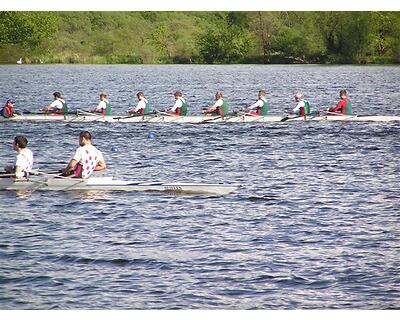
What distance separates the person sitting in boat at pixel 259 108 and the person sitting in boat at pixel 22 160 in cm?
514

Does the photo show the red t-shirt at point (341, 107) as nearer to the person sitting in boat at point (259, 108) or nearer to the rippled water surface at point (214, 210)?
the rippled water surface at point (214, 210)

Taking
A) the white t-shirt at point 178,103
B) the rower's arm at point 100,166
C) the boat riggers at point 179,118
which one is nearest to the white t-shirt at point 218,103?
the boat riggers at point 179,118

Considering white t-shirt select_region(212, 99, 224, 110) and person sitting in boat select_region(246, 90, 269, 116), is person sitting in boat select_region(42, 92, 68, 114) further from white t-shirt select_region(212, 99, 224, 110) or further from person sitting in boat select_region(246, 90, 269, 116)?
person sitting in boat select_region(246, 90, 269, 116)

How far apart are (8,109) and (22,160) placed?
2.77 metres

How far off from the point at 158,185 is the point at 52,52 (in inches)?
78.1

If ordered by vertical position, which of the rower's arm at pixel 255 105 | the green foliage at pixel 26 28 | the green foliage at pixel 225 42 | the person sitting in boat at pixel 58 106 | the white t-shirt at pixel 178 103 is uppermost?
the green foliage at pixel 26 28

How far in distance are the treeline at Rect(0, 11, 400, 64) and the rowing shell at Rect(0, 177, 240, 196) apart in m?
1.41

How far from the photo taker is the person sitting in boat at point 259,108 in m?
15.7

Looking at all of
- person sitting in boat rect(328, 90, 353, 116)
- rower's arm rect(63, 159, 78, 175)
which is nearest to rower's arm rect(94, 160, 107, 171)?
rower's arm rect(63, 159, 78, 175)

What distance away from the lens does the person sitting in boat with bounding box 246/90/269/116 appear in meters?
15.7

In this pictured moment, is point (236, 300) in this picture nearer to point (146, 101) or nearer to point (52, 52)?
point (52, 52)

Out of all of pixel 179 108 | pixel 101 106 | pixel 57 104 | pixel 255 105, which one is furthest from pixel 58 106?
pixel 255 105

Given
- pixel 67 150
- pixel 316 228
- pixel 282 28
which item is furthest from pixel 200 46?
pixel 67 150

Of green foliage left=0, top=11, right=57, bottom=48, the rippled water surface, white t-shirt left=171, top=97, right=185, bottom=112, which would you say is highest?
green foliage left=0, top=11, right=57, bottom=48
